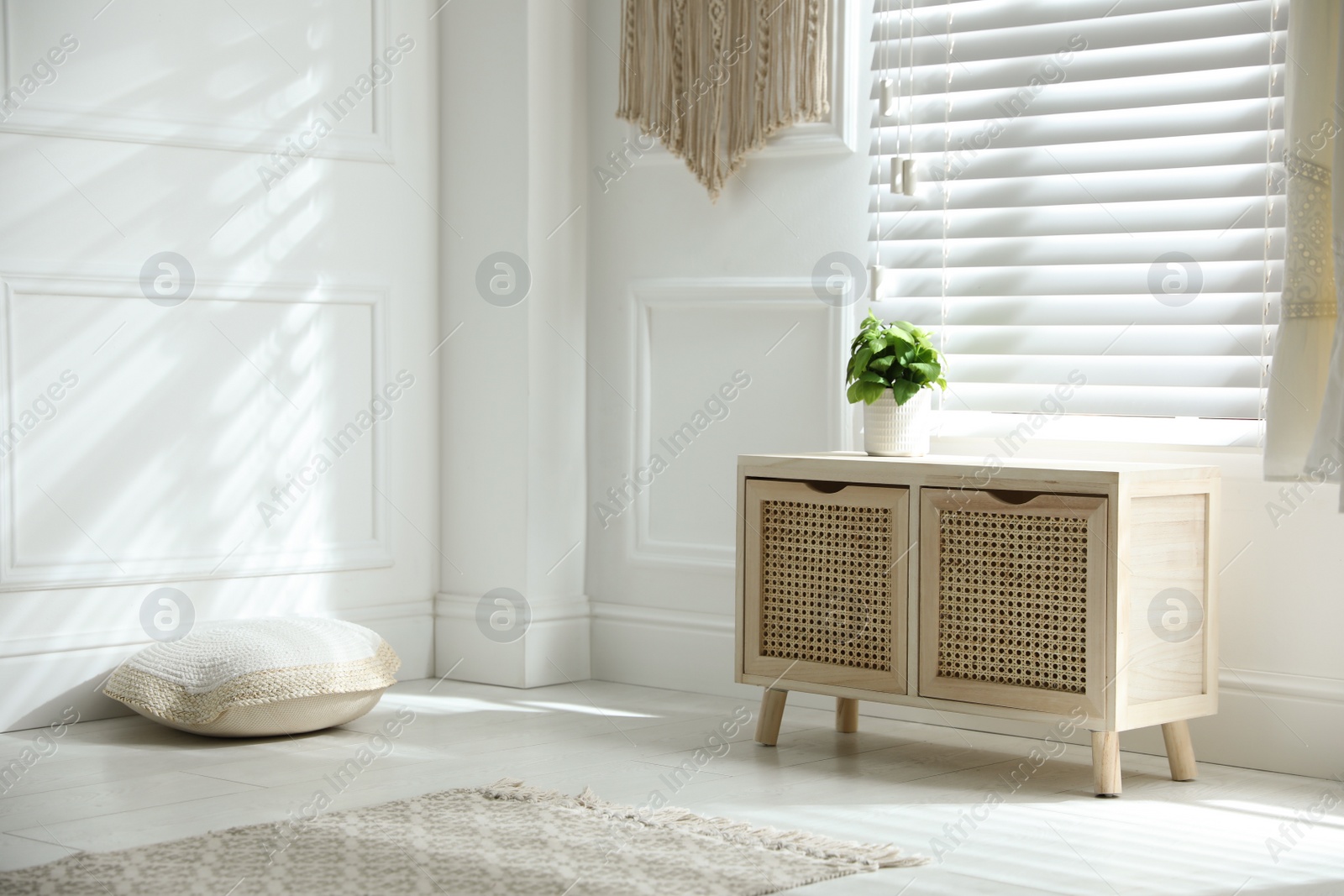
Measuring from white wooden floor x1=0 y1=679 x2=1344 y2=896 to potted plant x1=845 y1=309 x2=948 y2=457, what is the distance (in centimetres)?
63

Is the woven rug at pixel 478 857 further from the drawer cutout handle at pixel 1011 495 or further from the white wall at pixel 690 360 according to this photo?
the white wall at pixel 690 360

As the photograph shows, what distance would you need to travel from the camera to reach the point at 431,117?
A: 3.90 m

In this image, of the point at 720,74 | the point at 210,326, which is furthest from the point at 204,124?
the point at 720,74

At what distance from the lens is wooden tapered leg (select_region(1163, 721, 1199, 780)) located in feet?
9.09

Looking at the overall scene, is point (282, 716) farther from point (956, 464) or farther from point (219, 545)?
point (956, 464)

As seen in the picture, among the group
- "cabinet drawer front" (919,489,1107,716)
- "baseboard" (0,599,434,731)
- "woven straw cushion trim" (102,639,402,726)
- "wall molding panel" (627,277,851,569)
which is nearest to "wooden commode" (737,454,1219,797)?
"cabinet drawer front" (919,489,1107,716)

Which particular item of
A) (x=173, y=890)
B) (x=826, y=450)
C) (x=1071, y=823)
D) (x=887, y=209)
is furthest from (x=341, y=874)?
(x=887, y=209)

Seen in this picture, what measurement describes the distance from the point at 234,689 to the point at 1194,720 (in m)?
1.90

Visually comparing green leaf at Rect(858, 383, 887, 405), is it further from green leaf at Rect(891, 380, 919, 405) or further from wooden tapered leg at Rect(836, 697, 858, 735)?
wooden tapered leg at Rect(836, 697, 858, 735)

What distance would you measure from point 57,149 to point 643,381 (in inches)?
56.6

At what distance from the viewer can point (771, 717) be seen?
120 inches

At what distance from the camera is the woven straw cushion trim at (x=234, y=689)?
3006 millimetres

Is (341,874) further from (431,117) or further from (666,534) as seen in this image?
(431,117)

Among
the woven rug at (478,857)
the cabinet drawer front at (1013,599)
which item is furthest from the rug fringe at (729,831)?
the cabinet drawer front at (1013,599)
